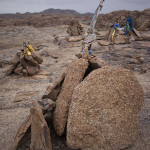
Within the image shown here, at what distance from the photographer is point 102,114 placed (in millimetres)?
2285

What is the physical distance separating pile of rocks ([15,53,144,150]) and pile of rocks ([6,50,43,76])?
14.9 feet

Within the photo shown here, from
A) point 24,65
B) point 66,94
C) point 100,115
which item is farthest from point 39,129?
point 24,65

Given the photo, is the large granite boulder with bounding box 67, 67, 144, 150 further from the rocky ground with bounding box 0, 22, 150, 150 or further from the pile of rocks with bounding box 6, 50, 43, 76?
the pile of rocks with bounding box 6, 50, 43, 76

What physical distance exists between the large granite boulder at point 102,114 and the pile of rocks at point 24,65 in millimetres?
4956

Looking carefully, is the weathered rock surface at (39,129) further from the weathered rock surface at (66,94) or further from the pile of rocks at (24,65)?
the pile of rocks at (24,65)

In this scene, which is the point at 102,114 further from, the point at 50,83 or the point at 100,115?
the point at 50,83

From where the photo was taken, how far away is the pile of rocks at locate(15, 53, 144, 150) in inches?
88.6

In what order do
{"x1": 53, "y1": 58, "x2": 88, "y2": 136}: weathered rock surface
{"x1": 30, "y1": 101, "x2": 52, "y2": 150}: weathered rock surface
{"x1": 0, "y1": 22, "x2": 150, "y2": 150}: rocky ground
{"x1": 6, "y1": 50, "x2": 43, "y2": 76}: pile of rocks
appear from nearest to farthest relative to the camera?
{"x1": 30, "y1": 101, "x2": 52, "y2": 150}: weathered rock surface → {"x1": 53, "y1": 58, "x2": 88, "y2": 136}: weathered rock surface → {"x1": 0, "y1": 22, "x2": 150, "y2": 150}: rocky ground → {"x1": 6, "y1": 50, "x2": 43, "y2": 76}: pile of rocks

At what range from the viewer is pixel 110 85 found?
8.04 feet

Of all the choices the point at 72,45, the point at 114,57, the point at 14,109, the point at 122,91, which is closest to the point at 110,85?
the point at 122,91

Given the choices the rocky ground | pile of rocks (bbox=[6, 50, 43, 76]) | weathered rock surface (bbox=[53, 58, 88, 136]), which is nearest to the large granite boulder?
weathered rock surface (bbox=[53, 58, 88, 136])

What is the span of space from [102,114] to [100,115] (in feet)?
0.13

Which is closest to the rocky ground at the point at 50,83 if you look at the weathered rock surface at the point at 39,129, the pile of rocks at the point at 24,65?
the pile of rocks at the point at 24,65

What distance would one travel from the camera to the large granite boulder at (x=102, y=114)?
88.9 inches
